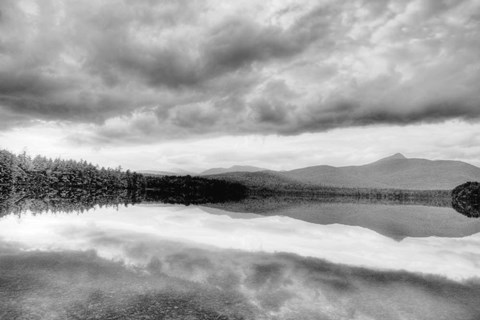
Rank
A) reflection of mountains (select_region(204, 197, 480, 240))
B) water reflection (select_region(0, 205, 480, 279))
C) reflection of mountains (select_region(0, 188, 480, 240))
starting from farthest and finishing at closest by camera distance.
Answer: reflection of mountains (select_region(0, 188, 480, 240)) < reflection of mountains (select_region(204, 197, 480, 240)) < water reflection (select_region(0, 205, 480, 279))

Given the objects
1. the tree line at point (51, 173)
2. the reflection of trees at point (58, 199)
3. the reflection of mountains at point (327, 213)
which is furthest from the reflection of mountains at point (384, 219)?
the tree line at point (51, 173)

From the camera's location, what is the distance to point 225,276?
15859mm

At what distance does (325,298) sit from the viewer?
13578 millimetres

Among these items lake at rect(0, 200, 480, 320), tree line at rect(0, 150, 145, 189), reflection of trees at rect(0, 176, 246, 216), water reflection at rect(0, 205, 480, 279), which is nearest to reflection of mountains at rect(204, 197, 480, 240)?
water reflection at rect(0, 205, 480, 279)

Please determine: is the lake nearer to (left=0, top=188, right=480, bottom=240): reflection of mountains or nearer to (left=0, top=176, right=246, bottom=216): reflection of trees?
(left=0, top=188, right=480, bottom=240): reflection of mountains

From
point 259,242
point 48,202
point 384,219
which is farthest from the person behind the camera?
point 48,202

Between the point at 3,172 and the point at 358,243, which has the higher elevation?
the point at 3,172

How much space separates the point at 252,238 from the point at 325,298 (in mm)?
13424

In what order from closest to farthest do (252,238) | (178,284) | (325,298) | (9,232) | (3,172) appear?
(325,298) < (178,284) < (9,232) < (252,238) < (3,172)

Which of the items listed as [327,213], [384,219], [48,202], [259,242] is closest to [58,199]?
[48,202]

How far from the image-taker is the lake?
473 inches

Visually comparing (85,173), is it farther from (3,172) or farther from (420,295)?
(420,295)

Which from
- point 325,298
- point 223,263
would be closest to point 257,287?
point 325,298

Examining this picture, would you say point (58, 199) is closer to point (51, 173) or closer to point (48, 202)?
point (48, 202)
